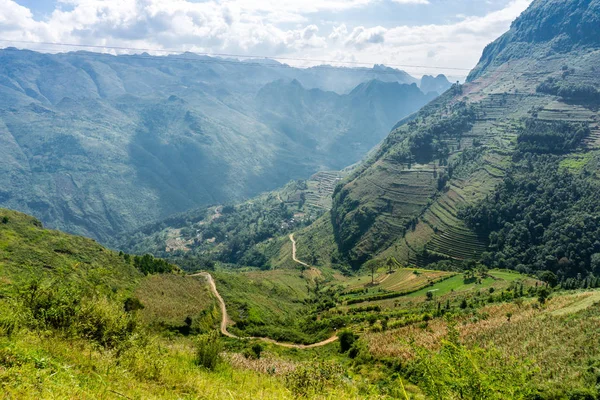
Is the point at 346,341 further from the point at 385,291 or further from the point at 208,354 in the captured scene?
the point at 385,291

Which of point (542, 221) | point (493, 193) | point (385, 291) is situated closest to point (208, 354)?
point (385, 291)

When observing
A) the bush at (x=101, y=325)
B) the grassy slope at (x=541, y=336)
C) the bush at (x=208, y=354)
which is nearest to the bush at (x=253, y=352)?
the grassy slope at (x=541, y=336)

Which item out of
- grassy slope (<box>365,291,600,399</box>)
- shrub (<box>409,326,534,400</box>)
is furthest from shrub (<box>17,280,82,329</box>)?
grassy slope (<box>365,291,600,399</box>)

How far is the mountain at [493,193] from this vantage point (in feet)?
306

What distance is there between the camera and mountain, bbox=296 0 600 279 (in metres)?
93.3

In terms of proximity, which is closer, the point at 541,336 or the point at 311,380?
the point at 311,380

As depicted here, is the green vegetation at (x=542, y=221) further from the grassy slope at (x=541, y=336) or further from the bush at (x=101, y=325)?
the bush at (x=101, y=325)

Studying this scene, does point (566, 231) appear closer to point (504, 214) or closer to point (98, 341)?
point (504, 214)

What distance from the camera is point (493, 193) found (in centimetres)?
11212

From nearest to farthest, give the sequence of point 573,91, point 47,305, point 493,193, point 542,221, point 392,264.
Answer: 1. point 47,305
2. point 392,264
3. point 542,221
4. point 493,193
5. point 573,91

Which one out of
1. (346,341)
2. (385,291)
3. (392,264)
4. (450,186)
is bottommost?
(392,264)

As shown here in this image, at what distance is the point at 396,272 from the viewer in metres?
90.4

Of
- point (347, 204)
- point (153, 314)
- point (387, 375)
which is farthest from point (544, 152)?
point (153, 314)

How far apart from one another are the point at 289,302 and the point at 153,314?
3655 centimetres
